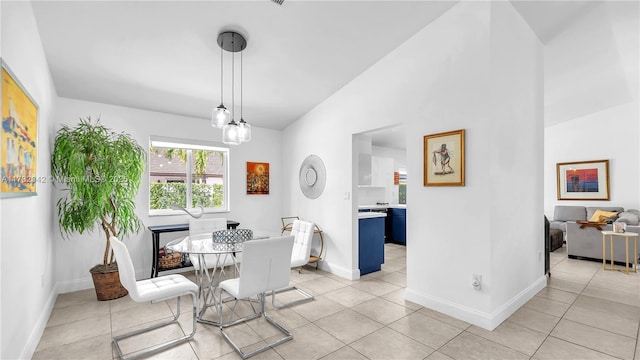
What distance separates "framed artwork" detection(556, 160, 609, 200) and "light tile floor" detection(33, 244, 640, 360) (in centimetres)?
325

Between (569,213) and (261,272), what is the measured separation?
6.92 metres

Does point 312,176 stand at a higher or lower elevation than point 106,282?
higher

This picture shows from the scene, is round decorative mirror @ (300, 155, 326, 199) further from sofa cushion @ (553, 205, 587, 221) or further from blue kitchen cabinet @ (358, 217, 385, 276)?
sofa cushion @ (553, 205, 587, 221)

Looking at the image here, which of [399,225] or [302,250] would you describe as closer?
[302,250]

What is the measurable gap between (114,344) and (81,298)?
147 cm

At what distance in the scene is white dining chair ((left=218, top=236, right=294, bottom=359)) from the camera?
2291mm

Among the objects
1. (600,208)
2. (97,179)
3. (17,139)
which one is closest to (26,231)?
(17,139)

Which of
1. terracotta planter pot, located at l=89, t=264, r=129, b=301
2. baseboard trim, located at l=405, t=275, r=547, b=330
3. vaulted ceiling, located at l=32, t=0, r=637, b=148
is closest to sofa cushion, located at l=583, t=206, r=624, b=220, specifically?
vaulted ceiling, located at l=32, t=0, r=637, b=148

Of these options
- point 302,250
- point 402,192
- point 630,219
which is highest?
point 402,192

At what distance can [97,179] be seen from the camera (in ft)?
10.4

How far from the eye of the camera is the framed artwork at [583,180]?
601 cm

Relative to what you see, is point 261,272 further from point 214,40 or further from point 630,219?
point 630,219

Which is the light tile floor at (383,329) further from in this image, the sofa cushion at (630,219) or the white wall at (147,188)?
the sofa cushion at (630,219)

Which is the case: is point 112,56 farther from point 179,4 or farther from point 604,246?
point 604,246
